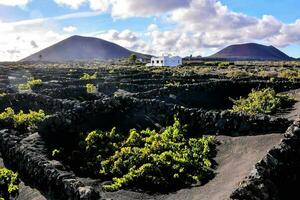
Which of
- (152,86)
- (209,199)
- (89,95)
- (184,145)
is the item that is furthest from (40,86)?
(209,199)

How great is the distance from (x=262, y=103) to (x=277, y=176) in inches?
1014

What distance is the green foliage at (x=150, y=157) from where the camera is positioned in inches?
795

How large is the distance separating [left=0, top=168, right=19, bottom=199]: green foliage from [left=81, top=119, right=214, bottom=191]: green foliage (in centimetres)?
406

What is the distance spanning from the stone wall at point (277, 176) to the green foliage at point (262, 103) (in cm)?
2215

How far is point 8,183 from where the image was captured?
2008cm

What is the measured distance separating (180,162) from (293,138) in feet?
29.1

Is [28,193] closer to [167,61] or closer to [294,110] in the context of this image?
[294,110]

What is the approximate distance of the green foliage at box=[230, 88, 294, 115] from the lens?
36.5 meters

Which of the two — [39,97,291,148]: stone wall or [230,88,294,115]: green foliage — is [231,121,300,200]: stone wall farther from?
[230,88,294,115]: green foliage

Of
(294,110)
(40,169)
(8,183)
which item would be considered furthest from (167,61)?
(40,169)

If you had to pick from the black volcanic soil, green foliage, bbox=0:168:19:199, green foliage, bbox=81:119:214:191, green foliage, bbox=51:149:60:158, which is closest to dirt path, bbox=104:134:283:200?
green foliage, bbox=81:119:214:191

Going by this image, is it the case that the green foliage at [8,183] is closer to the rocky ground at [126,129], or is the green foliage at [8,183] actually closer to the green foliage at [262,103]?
the rocky ground at [126,129]

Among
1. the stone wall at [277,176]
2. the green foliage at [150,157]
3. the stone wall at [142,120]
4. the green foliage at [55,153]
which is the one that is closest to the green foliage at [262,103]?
the stone wall at [142,120]

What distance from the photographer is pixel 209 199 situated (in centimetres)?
1648
